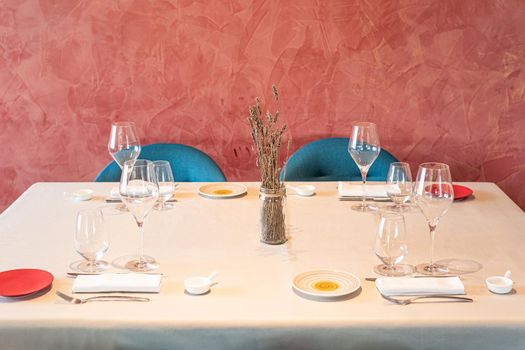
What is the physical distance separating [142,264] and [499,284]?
838 millimetres

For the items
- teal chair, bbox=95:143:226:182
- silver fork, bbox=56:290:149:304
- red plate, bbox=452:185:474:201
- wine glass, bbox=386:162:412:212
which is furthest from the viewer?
teal chair, bbox=95:143:226:182

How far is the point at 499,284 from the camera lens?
5.16 ft

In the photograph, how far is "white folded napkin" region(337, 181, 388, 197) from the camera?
236 cm

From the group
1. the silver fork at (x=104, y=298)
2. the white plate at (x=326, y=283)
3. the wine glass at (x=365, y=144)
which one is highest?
the wine glass at (x=365, y=144)

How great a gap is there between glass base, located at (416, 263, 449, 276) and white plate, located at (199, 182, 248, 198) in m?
0.82

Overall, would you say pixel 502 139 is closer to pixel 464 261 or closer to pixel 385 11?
pixel 385 11

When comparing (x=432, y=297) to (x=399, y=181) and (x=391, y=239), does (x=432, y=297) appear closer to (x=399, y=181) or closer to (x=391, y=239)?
(x=391, y=239)

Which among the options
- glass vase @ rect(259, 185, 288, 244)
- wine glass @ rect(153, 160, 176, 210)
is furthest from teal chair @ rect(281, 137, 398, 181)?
glass vase @ rect(259, 185, 288, 244)

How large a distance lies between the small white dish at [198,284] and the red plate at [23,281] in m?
0.31

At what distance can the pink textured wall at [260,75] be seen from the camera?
131 inches

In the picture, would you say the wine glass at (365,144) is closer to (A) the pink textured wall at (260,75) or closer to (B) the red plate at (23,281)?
(B) the red plate at (23,281)

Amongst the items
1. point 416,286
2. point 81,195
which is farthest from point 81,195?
point 416,286

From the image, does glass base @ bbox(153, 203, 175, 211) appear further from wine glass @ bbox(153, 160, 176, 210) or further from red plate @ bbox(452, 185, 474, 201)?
red plate @ bbox(452, 185, 474, 201)

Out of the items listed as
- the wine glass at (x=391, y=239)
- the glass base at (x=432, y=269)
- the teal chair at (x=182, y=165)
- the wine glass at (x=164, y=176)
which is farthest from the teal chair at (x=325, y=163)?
the wine glass at (x=391, y=239)
